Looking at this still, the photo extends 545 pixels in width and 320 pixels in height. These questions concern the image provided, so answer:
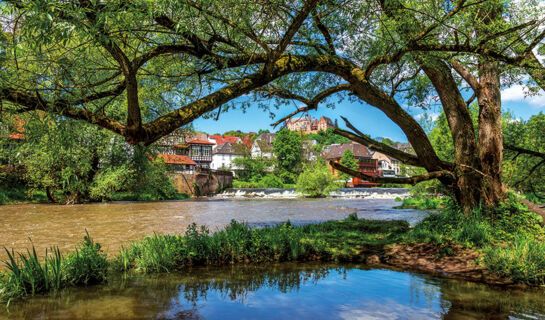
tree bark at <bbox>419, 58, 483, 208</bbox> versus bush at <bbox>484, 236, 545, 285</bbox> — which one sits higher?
tree bark at <bbox>419, 58, 483, 208</bbox>

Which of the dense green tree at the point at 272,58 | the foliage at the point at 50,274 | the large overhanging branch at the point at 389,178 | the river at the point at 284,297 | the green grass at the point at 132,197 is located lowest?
the river at the point at 284,297

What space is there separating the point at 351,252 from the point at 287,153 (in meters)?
60.2

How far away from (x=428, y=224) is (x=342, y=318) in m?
5.48

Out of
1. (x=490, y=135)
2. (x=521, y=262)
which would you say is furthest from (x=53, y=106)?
(x=490, y=135)

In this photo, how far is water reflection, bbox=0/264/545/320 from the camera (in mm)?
4121

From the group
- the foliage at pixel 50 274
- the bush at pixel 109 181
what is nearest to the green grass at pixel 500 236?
the foliage at pixel 50 274

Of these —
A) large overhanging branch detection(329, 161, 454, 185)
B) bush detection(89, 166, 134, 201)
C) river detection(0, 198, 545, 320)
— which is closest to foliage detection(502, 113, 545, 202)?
large overhanging branch detection(329, 161, 454, 185)

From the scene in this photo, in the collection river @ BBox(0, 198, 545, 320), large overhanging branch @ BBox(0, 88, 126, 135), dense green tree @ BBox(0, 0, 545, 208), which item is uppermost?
dense green tree @ BBox(0, 0, 545, 208)

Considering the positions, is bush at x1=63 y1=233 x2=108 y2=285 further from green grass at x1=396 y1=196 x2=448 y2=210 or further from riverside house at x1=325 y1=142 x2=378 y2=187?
riverside house at x1=325 y1=142 x2=378 y2=187

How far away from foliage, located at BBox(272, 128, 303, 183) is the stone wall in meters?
17.0

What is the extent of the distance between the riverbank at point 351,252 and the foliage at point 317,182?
29272 millimetres

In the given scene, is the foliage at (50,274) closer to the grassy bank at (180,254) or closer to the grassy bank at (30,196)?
the grassy bank at (180,254)

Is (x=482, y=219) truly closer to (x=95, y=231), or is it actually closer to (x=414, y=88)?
(x=414, y=88)

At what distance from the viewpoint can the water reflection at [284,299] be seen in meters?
4.12
